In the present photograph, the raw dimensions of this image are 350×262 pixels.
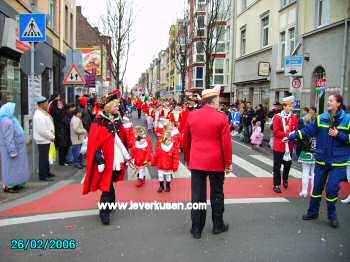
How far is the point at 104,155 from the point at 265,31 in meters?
21.6

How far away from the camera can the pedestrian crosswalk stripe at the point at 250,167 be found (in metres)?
9.74

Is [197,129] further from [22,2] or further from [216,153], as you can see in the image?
[22,2]

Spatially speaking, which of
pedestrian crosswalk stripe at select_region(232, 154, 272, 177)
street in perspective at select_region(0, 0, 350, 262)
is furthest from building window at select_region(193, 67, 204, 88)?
pedestrian crosswalk stripe at select_region(232, 154, 272, 177)

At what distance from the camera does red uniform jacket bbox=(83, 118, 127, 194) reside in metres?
5.53

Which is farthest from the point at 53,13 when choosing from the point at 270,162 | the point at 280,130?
the point at 280,130

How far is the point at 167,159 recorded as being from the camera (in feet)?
25.0

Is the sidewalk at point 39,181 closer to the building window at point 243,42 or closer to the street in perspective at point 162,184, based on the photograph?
the street in perspective at point 162,184

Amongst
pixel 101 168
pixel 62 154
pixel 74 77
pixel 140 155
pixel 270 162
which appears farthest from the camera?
pixel 74 77

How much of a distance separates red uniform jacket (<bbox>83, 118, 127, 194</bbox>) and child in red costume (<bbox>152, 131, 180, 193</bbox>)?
211 cm

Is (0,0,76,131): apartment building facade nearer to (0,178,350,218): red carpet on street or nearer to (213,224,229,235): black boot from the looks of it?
(0,178,350,218): red carpet on street

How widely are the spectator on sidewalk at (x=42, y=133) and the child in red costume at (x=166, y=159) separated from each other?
7.84 ft

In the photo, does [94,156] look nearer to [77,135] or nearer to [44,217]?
[44,217]

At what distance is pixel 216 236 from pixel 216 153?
1117 millimetres

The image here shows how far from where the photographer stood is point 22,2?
13.4 meters
